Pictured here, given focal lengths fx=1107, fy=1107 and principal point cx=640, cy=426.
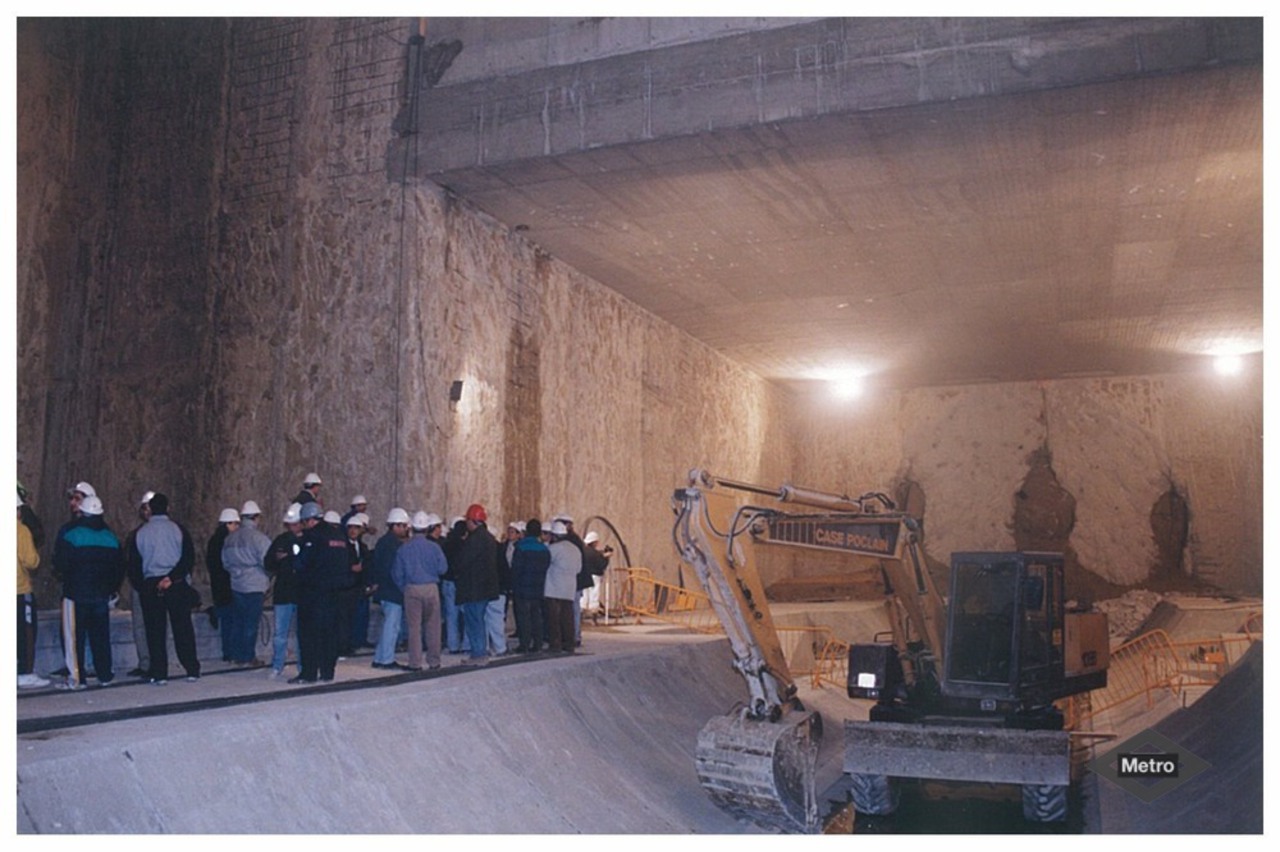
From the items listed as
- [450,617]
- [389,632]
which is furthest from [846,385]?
[389,632]

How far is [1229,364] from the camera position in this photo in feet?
81.5

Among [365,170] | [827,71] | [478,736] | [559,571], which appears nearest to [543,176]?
[365,170]

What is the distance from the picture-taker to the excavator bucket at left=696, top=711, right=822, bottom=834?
8.77 metres

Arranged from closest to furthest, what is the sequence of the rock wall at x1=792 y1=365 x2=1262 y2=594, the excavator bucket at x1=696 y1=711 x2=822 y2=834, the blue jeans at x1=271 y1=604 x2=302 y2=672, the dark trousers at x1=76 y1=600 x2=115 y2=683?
1. the excavator bucket at x1=696 y1=711 x2=822 y2=834
2. the dark trousers at x1=76 y1=600 x2=115 y2=683
3. the blue jeans at x1=271 y1=604 x2=302 y2=672
4. the rock wall at x1=792 y1=365 x2=1262 y2=594

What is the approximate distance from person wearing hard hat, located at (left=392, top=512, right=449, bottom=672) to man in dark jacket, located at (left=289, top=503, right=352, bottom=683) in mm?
1101

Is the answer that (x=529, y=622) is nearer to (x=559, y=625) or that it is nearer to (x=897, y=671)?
(x=559, y=625)

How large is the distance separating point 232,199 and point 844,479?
18.2 meters

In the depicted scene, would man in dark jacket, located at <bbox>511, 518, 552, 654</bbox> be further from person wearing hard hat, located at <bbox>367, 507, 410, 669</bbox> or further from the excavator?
the excavator

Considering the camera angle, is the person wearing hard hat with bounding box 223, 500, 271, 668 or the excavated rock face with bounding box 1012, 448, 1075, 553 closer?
the person wearing hard hat with bounding box 223, 500, 271, 668

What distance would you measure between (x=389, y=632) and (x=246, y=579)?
4.97 ft

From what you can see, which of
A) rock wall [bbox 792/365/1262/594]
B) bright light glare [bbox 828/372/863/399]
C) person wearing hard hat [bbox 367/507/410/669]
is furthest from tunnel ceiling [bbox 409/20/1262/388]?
person wearing hard hat [bbox 367/507/410/669]

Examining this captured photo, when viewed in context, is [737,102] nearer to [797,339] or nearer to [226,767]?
[226,767]

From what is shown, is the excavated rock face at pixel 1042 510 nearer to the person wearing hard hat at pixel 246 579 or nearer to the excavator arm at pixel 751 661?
the excavator arm at pixel 751 661

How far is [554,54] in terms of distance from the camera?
13.3 m
